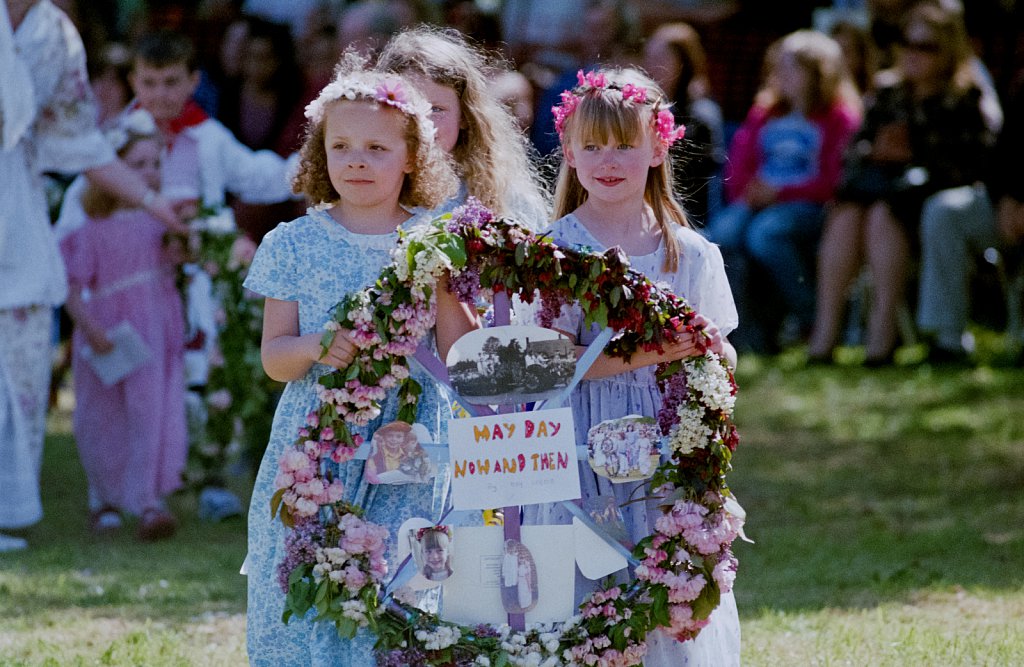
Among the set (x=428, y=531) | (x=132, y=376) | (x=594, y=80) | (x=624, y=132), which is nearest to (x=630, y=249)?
(x=624, y=132)

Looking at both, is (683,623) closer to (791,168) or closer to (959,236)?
(959,236)

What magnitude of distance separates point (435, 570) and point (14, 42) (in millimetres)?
3140

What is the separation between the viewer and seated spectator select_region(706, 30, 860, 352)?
10062 mm

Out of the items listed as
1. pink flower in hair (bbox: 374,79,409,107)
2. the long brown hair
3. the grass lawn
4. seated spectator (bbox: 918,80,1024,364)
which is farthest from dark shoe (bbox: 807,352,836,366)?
pink flower in hair (bbox: 374,79,409,107)

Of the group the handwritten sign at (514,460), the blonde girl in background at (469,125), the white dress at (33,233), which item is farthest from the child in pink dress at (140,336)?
the handwritten sign at (514,460)

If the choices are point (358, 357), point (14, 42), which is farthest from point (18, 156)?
point (358, 357)

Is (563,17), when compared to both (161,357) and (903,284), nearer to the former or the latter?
(903,284)

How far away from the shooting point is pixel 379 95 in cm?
388

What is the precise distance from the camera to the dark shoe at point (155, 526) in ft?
20.4

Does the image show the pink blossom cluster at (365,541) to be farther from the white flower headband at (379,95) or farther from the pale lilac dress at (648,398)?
the white flower headband at (379,95)

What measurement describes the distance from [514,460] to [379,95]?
101 centimetres

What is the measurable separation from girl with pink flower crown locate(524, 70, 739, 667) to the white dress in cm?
257

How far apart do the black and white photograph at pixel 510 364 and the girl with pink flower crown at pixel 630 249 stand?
15 centimetres

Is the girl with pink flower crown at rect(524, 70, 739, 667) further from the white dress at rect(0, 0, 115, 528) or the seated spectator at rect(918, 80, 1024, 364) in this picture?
the seated spectator at rect(918, 80, 1024, 364)
